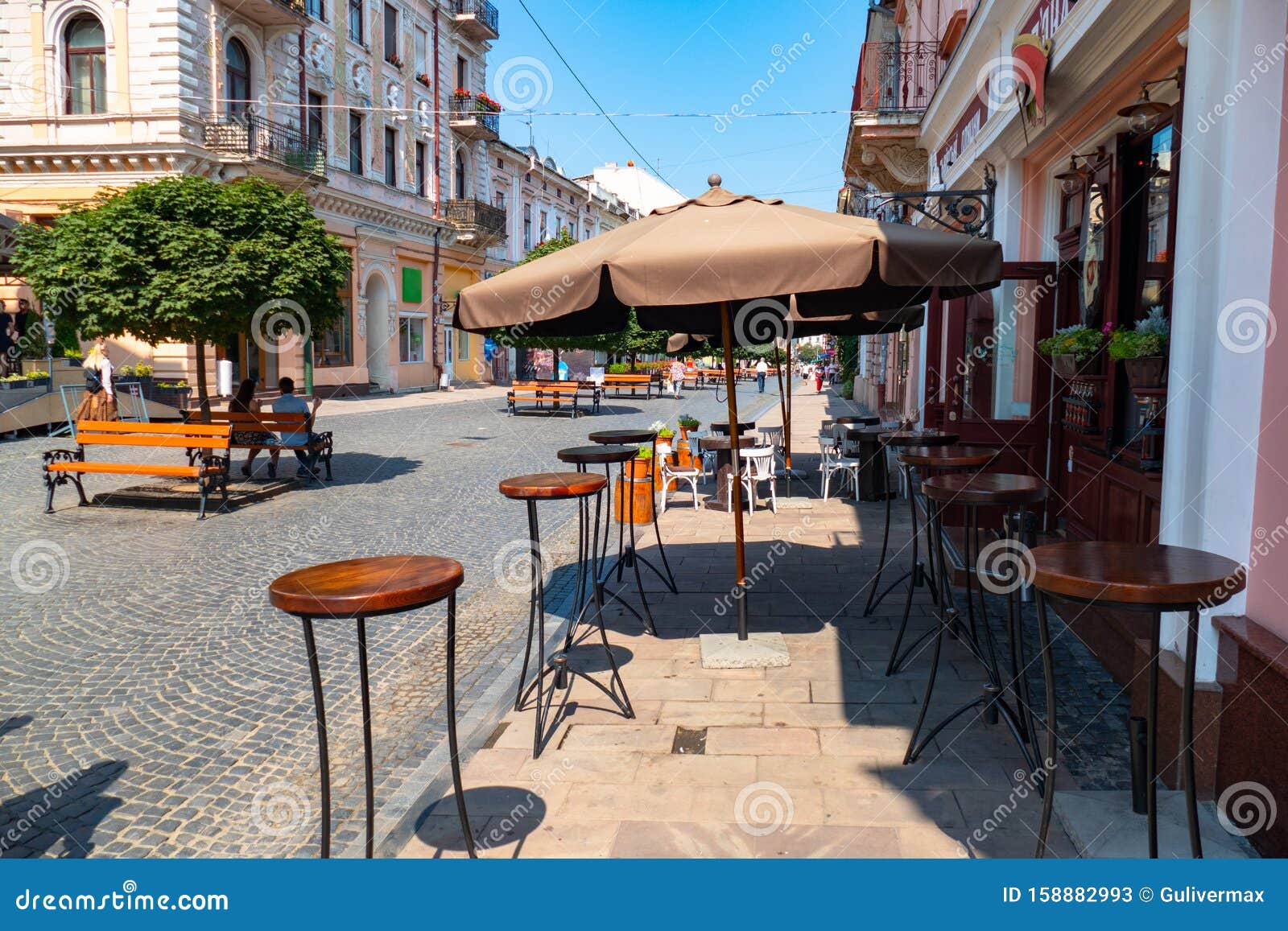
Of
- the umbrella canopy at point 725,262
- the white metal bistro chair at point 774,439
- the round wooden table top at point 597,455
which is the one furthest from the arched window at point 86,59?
Answer: the umbrella canopy at point 725,262

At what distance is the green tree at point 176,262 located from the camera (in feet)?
33.2

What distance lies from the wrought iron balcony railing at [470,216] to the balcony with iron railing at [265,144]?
894 cm

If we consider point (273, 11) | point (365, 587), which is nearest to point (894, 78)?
point (365, 587)

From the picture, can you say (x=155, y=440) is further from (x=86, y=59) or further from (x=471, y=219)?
(x=471, y=219)

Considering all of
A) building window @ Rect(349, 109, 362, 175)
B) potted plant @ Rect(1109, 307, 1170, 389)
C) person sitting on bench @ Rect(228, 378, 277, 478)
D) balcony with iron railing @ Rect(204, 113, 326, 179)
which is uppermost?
building window @ Rect(349, 109, 362, 175)

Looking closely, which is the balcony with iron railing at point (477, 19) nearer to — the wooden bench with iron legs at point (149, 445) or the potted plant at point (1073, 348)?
the wooden bench with iron legs at point (149, 445)

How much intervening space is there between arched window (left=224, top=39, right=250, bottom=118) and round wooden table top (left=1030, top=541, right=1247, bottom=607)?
2483 centimetres

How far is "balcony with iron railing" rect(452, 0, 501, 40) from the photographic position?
35.2 meters

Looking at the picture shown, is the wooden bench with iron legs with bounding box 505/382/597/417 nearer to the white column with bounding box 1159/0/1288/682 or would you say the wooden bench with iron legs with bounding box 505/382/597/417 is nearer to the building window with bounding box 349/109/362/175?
the building window with bounding box 349/109/362/175

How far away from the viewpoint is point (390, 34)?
31.1 metres

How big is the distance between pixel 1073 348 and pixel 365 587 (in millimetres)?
5014

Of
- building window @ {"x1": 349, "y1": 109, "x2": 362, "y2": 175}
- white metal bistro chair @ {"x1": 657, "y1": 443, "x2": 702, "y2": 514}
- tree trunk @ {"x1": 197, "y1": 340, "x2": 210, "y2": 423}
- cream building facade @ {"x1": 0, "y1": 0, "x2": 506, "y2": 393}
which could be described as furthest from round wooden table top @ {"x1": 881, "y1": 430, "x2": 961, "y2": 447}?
building window @ {"x1": 349, "y1": 109, "x2": 362, "y2": 175}

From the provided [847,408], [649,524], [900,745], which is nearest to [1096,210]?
[900,745]

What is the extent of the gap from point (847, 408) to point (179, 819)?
81.4ft
